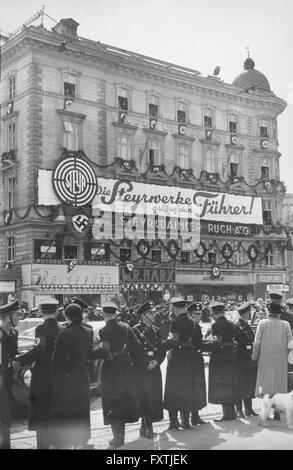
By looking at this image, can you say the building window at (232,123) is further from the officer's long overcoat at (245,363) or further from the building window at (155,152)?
the officer's long overcoat at (245,363)

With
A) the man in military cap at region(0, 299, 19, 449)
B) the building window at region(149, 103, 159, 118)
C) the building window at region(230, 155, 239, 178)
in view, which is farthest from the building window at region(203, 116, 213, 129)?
the man in military cap at region(0, 299, 19, 449)

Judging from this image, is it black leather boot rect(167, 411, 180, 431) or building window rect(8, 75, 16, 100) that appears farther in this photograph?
building window rect(8, 75, 16, 100)

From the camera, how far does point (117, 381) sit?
7.13 metres

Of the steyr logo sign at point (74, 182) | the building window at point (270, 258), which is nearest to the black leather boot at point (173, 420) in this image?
the steyr logo sign at point (74, 182)

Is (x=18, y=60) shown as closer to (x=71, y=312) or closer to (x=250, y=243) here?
(x=250, y=243)

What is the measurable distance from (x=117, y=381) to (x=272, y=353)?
2.37 m

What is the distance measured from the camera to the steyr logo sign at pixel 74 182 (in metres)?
27.6

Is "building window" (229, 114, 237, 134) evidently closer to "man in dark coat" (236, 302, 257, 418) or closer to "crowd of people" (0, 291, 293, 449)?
"crowd of people" (0, 291, 293, 449)

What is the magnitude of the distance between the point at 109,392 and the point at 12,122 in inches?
1072

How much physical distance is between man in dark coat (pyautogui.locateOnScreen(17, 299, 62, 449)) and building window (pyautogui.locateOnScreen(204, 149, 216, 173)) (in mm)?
32567

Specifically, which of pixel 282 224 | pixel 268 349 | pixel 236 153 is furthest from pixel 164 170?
pixel 268 349

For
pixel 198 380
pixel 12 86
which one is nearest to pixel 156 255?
pixel 12 86

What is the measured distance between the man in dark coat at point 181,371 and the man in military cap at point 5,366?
7.74ft

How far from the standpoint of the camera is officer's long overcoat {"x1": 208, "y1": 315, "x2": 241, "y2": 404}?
330 inches
